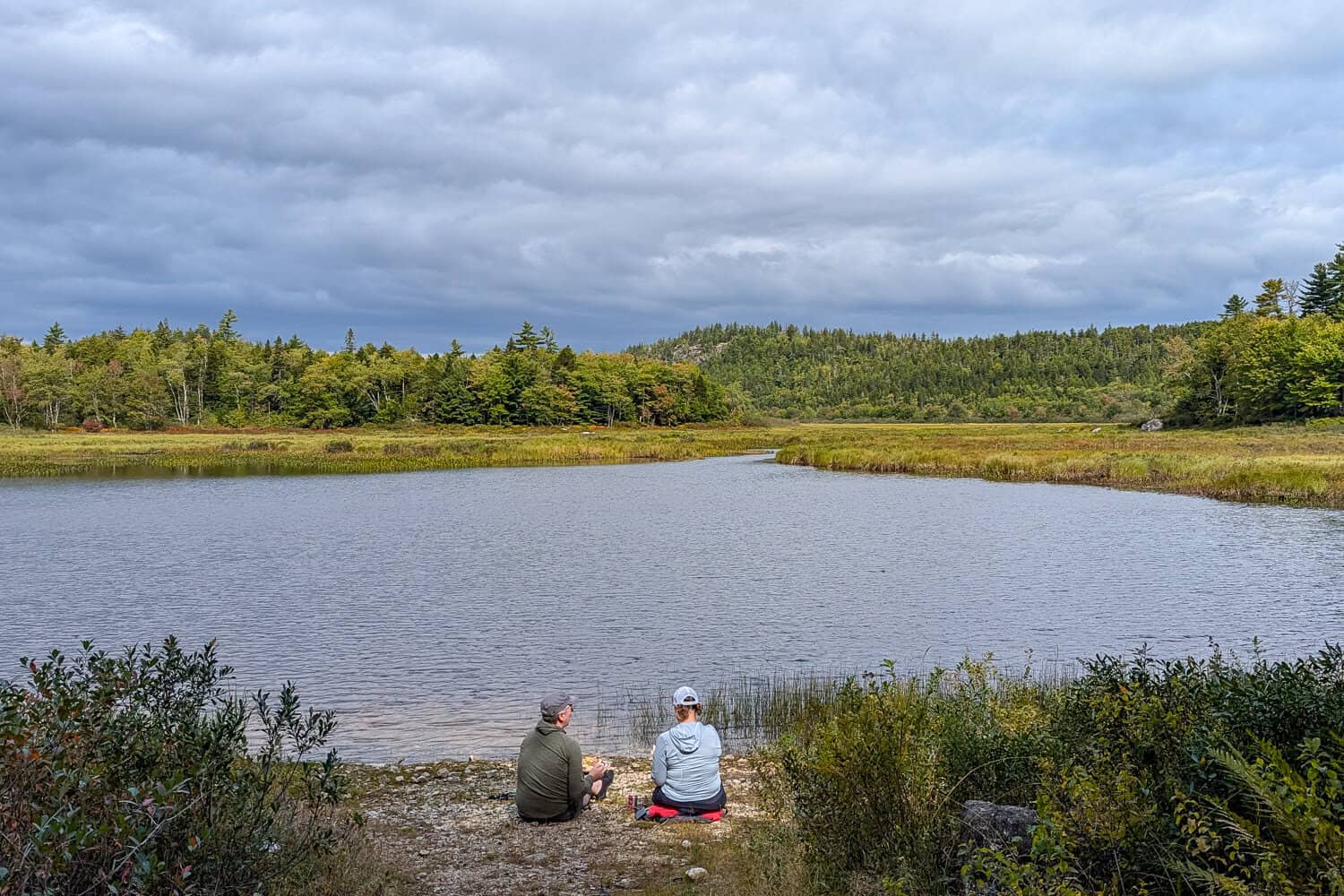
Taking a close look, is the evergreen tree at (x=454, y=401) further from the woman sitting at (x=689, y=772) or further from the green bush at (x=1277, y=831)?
the green bush at (x=1277, y=831)

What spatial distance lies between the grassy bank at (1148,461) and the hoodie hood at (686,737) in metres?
40.0

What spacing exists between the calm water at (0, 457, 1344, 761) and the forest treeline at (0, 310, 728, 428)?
3659 inches

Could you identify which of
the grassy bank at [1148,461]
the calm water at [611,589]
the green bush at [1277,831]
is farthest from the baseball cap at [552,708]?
the grassy bank at [1148,461]

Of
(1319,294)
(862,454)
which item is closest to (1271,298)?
(1319,294)

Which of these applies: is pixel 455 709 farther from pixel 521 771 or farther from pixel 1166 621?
pixel 1166 621

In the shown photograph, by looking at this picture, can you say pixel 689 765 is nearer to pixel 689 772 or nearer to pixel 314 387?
pixel 689 772

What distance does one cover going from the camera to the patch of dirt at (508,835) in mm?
7789

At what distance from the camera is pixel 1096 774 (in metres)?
6.06

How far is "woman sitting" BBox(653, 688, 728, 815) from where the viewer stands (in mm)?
9453

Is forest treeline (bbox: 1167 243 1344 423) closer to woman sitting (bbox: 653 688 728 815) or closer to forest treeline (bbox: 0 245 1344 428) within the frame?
forest treeline (bbox: 0 245 1344 428)

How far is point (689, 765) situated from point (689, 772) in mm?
71

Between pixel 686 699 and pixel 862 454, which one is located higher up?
pixel 862 454

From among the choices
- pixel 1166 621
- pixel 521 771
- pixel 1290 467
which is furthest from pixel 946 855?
pixel 1290 467

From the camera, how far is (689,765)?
9.49m
